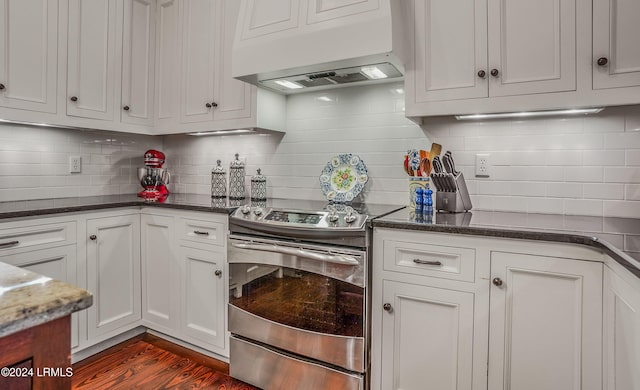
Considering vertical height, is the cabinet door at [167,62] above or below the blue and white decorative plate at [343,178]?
above

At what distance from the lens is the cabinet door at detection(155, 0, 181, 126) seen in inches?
96.9

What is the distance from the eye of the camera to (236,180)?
2480mm

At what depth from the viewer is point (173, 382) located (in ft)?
6.29

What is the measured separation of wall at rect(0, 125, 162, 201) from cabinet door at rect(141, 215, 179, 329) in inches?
25.0

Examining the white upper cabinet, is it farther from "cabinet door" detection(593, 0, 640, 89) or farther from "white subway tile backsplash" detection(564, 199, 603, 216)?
"white subway tile backsplash" detection(564, 199, 603, 216)

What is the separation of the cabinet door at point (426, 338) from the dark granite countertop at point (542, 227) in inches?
10.1

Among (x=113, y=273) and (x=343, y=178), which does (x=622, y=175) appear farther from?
(x=113, y=273)

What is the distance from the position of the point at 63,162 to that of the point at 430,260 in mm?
2376

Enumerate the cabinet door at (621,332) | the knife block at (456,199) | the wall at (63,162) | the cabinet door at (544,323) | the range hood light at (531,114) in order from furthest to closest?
the wall at (63,162) < the knife block at (456,199) < the range hood light at (531,114) < the cabinet door at (544,323) < the cabinet door at (621,332)

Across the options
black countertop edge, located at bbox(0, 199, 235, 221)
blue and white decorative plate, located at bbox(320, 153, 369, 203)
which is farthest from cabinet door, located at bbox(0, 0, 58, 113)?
blue and white decorative plate, located at bbox(320, 153, 369, 203)

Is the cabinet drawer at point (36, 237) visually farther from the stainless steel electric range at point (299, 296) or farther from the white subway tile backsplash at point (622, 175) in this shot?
the white subway tile backsplash at point (622, 175)

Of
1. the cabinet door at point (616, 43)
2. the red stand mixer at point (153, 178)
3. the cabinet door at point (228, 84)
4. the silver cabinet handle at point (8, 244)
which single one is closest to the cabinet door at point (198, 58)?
the cabinet door at point (228, 84)

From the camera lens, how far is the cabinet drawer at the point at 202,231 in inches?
77.6

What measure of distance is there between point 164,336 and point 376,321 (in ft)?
4.73
